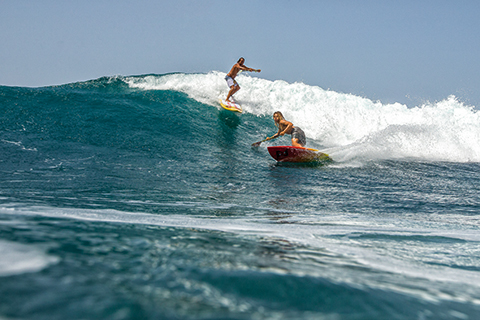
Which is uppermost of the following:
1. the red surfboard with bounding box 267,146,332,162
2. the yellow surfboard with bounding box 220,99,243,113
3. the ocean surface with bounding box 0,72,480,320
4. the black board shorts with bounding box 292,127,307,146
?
the yellow surfboard with bounding box 220,99,243,113

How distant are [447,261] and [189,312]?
6.17 feet

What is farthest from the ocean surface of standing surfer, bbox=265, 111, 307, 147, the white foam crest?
standing surfer, bbox=265, 111, 307, 147

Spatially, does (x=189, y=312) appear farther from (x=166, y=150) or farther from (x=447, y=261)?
(x=166, y=150)

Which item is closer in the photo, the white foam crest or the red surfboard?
the red surfboard

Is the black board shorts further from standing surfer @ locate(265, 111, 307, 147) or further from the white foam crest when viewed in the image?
the white foam crest

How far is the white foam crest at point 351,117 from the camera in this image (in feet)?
38.7

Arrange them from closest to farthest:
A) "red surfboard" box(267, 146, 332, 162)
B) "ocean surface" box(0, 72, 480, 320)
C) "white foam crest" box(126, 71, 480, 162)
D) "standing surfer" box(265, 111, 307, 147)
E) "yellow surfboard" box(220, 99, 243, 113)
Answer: "ocean surface" box(0, 72, 480, 320)
"red surfboard" box(267, 146, 332, 162)
"standing surfer" box(265, 111, 307, 147)
"white foam crest" box(126, 71, 480, 162)
"yellow surfboard" box(220, 99, 243, 113)

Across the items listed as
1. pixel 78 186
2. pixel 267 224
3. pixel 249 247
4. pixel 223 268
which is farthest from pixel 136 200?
pixel 223 268

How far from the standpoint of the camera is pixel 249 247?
215 cm

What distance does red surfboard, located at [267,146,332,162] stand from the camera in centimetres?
914

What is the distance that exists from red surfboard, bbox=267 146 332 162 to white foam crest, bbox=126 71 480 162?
730 mm

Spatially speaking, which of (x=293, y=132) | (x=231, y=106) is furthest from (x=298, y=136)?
(x=231, y=106)

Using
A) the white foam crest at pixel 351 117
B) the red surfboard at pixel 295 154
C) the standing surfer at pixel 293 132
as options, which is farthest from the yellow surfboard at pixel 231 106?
the red surfboard at pixel 295 154

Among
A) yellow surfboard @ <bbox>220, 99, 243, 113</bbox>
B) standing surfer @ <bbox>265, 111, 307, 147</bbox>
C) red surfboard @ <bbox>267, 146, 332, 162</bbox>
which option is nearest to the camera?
red surfboard @ <bbox>267, 146, 332, 162</bbox>
